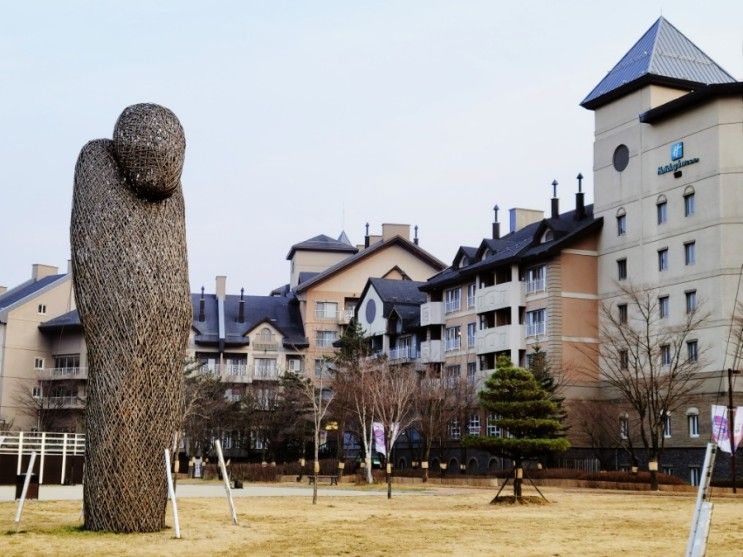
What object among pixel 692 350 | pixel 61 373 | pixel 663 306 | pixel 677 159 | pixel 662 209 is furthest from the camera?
pixel 61 373

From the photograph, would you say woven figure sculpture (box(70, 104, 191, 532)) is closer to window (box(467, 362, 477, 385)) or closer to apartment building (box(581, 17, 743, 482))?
apartment building (box(581, 17, 743, 482))

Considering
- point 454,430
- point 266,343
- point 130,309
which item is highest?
point 266,343

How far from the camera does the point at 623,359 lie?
50250mm

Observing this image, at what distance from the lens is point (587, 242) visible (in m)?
55.6

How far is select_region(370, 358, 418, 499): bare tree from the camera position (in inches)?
2107

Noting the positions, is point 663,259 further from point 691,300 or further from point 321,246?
point 321,246

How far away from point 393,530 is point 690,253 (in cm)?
3334

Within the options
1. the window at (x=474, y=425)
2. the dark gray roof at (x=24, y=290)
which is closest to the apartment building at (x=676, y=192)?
the window at (x=474, y=425)

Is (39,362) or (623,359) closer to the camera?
(623,359)

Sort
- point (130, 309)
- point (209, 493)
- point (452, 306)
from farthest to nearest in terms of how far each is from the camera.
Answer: point (452, 306), point (209, 493), point (130, 309)

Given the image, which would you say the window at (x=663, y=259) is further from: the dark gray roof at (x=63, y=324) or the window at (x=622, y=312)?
the dark gray roof at (x=63, y=324)

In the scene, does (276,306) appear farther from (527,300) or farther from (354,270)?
(527,300)

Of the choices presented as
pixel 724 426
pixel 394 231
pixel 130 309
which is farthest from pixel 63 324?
pixel 130 309

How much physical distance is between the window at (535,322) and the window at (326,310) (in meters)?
27.0
